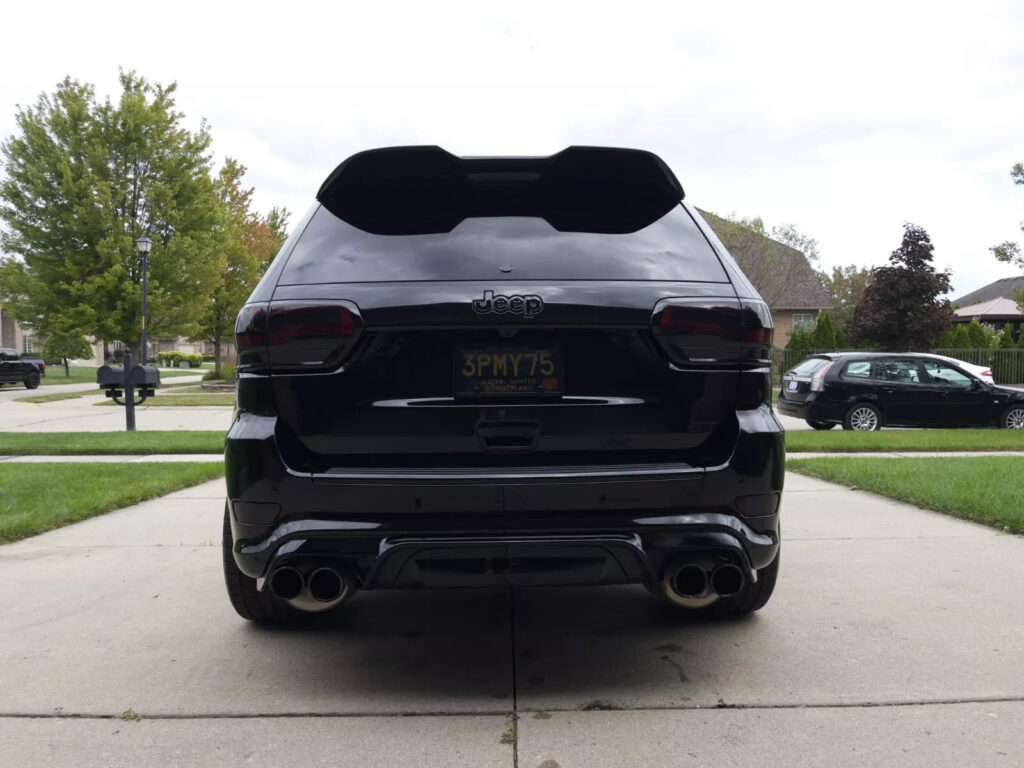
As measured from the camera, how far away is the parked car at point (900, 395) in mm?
13617

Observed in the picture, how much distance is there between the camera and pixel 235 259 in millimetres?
34844

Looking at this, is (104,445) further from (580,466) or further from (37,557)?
(580,466)

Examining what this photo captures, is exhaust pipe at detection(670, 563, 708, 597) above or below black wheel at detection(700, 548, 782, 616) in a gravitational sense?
above

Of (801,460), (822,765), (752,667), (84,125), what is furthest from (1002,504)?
(84,125)

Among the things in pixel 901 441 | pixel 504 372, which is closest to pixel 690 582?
pixel 504 372

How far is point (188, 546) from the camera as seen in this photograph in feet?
16.9

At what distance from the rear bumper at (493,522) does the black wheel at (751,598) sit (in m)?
0.98

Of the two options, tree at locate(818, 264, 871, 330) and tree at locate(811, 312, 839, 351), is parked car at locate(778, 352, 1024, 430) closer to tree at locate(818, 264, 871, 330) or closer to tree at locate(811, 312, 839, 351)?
tree at locate(811, 312, 839, 351)

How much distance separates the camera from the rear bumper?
2.58 m

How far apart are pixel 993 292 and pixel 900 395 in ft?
192

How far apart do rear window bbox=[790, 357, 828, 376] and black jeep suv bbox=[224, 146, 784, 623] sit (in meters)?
12.1

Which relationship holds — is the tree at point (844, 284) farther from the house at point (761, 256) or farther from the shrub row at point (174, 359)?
the shrub row at point (174, 359)

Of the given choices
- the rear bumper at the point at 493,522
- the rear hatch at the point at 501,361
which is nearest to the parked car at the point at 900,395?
the rear hatch at the point at 501,361

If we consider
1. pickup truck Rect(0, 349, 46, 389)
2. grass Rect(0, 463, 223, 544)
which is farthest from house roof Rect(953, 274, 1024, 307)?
grass Rect(0, 463, 223, 544)
